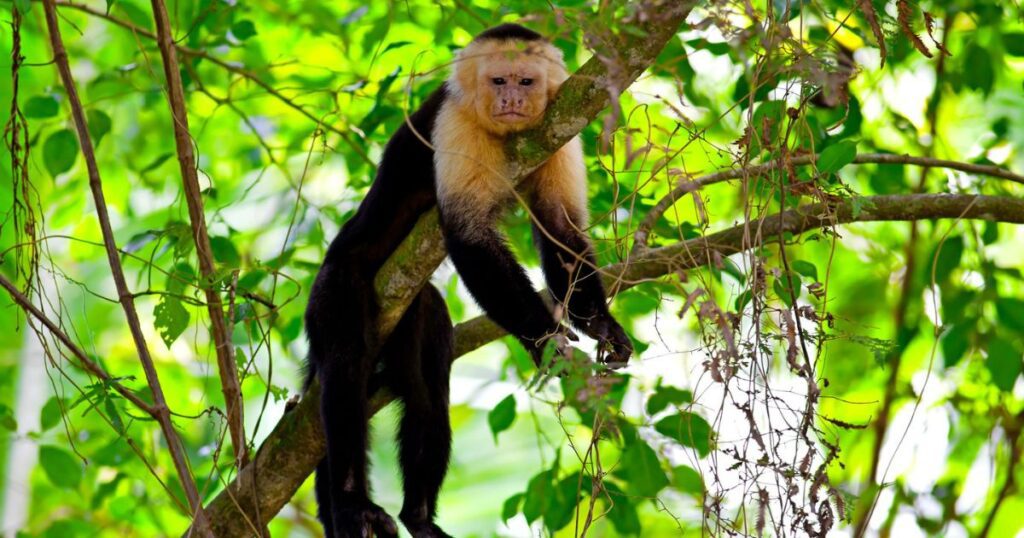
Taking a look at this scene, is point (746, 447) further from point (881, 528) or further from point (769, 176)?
point (881, 528)

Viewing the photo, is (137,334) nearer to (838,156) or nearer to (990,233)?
(838,156)

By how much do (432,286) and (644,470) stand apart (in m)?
0.96

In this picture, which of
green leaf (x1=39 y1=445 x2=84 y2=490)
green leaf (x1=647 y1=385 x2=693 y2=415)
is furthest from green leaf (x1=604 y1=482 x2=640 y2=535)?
green leaf (x1=39 y1=445 x2=84 y2=490)

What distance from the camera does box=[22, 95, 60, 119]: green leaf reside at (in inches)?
148

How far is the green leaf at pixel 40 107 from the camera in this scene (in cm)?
377

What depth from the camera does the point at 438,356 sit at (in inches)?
139

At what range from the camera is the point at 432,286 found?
367 centimetres

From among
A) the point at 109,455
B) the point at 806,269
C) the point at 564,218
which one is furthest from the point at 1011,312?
the point at 109,455

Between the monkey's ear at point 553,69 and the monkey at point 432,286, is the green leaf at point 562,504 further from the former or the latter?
the monkey's ear at point 553,69

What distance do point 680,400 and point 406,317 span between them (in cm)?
94

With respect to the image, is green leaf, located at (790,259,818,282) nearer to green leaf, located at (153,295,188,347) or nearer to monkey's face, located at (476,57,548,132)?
monkey's face, located at (476,57,548,132)

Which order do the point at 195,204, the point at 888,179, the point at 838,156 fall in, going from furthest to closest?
1. the point at 888,179
2. the point at 195,204
3. the point at 838,156

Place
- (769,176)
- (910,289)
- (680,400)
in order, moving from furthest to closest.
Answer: (910,289) < (680,400) < (769,176)

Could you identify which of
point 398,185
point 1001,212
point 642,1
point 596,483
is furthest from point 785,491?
point 398,185
